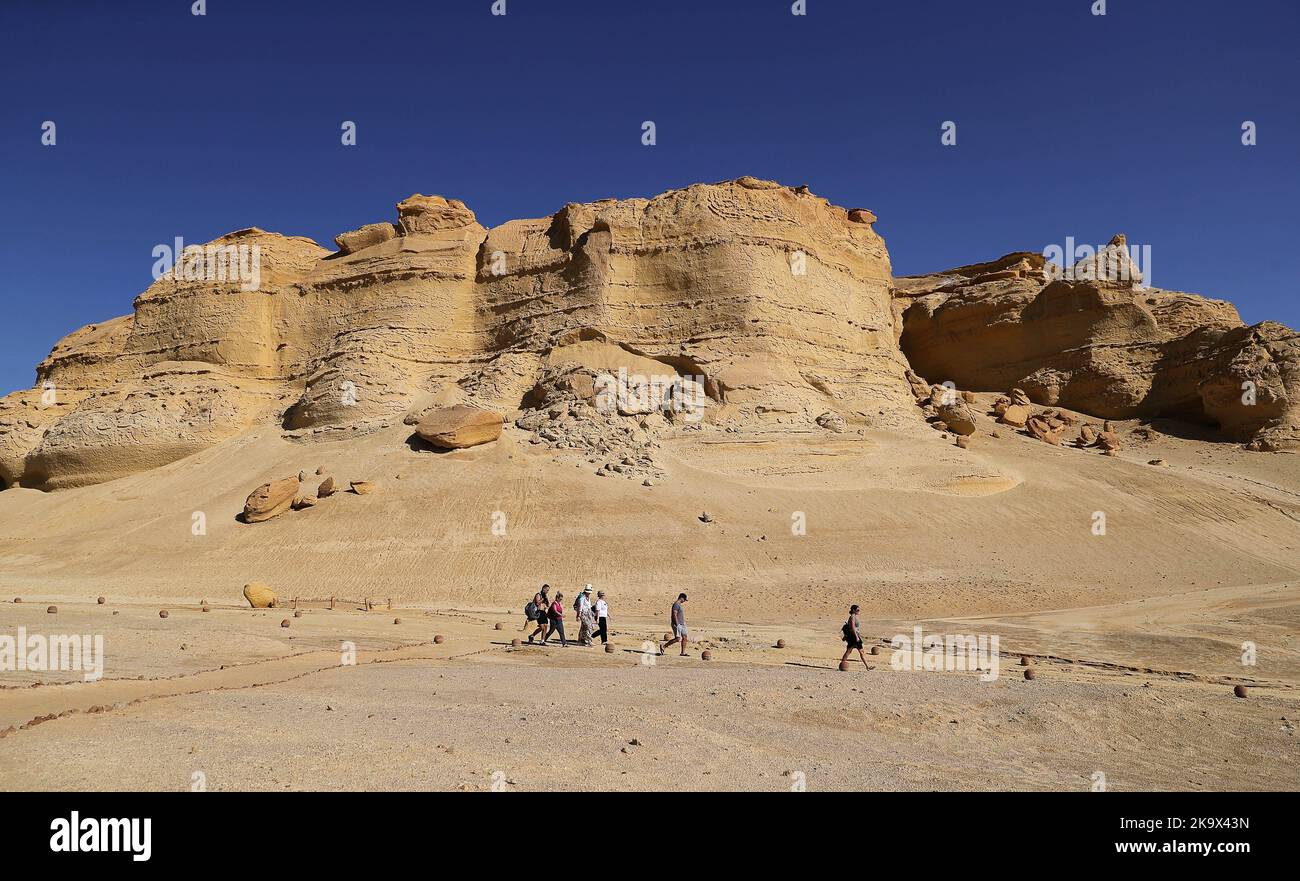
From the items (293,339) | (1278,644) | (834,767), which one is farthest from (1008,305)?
(834,767)

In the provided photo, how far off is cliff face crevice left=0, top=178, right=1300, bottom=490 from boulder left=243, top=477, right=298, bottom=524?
5467 millimetres

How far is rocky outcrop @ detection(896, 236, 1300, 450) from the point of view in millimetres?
31938

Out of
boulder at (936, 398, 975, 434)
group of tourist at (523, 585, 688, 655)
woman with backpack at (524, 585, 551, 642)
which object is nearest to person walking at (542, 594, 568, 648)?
group of tourist at (523, 585, 688, 655)

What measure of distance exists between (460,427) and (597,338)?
7.69m

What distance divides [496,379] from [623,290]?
6.61m

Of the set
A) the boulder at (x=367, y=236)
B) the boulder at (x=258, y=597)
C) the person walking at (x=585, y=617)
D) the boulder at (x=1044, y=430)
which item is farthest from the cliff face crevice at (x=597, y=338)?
the person walking at (x=585, y=617)

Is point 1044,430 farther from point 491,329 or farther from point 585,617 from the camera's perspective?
point 585,617

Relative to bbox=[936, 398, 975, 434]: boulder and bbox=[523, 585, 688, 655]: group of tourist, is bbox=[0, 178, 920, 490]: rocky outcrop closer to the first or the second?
bbox=[936, 398, 975, 434]: boulder

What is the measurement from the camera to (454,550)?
76.0ft

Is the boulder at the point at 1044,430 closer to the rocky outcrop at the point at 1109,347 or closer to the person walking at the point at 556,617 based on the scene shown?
the rocky outcrop at the point at 1109,347

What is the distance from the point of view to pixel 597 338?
32969mm

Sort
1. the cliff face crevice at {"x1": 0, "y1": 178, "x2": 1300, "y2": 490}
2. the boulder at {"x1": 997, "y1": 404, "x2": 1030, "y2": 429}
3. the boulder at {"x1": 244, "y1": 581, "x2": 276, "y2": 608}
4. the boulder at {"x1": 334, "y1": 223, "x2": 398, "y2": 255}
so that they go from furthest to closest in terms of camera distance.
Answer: the boulder at {"x1": 334, "y1": 223, "x2": 398, "y2": 255}
the boulder at {"x1": 997, "y1": 404, "x2": 1030, "y2": 429}
the cliff face crevice at {"x1": 0, "y1": 178, "x2": 1300, "y2": 490}
the boulder at {"x1": 244, "y1": 581, "x2": 276, "y2": 608}
